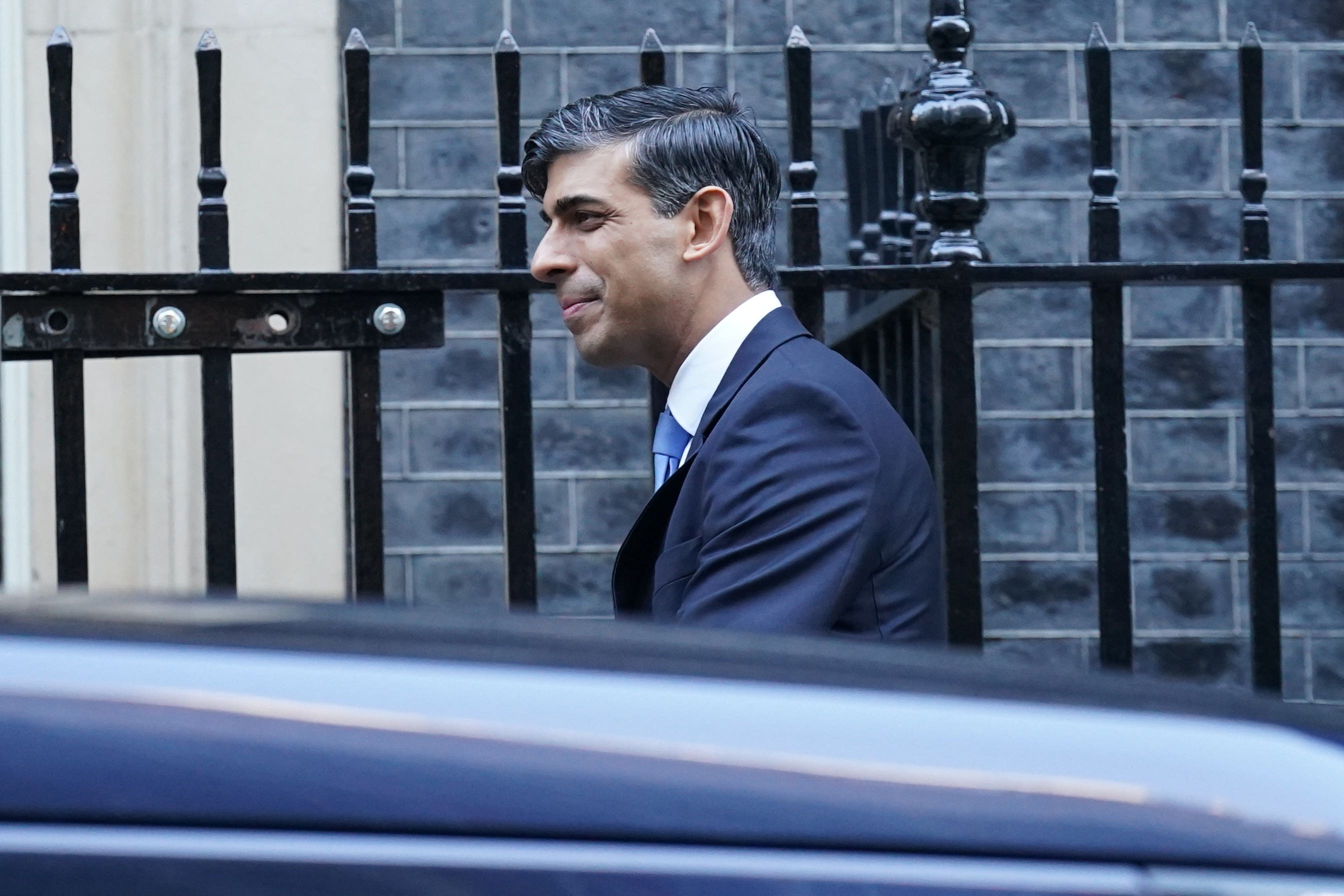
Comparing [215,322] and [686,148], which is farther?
[215,322]

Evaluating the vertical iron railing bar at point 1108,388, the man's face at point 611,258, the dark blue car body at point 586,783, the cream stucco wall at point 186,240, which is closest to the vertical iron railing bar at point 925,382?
the vertical iron railing bar at point 1108,388

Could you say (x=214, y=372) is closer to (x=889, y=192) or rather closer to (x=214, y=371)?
(x=214, y=371)

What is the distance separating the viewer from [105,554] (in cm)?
445

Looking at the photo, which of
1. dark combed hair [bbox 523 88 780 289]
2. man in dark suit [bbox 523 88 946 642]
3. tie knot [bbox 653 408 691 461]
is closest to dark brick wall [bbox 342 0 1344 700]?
man in dark suit [bbox 523 88 946 642]

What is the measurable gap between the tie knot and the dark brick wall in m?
2.44

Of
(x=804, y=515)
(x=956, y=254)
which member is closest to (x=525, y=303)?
(x=956, y=254)

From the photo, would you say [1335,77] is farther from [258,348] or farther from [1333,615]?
[258,348]

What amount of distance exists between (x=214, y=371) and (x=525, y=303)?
53 cm

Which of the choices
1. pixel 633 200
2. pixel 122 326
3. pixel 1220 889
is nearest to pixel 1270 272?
pixel 633 200

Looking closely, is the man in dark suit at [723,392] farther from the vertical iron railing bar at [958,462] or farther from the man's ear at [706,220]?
the vertical iron railing bar at [958,462]

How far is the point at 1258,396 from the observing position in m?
2.83

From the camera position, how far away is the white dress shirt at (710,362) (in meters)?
2.33

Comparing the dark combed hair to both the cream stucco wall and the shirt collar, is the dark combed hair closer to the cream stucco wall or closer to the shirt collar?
the shirt collar

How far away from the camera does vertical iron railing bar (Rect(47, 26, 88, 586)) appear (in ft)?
8.84
